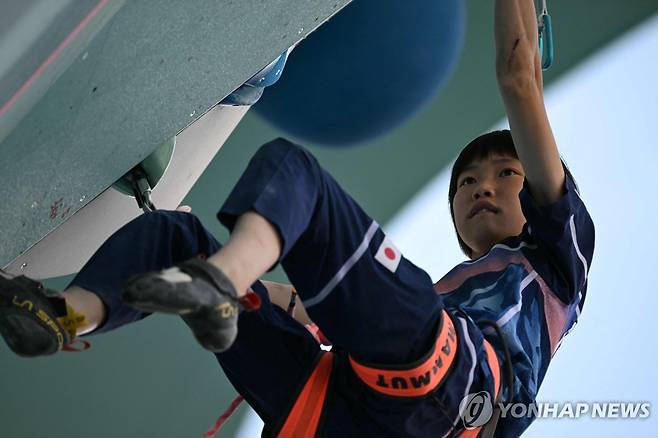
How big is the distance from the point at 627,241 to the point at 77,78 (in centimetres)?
189

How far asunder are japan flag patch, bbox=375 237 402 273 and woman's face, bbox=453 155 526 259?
1.48ft

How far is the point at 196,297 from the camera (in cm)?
86

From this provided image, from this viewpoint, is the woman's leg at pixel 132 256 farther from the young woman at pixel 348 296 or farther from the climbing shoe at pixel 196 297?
the climbing shoe at pixel 196 297

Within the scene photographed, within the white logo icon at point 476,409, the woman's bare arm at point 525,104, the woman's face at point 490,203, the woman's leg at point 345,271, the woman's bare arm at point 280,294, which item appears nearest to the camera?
the woman's leg at point 345,271

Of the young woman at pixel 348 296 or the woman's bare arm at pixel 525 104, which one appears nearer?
the young woman at pixel 348 296

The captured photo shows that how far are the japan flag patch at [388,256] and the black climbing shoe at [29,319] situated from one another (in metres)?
0.32

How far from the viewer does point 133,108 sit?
1.15 m

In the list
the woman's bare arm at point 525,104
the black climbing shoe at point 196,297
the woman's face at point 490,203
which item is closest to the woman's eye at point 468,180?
the woman's face at point 490,203

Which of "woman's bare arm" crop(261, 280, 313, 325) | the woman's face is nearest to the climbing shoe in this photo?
"woman's bare arm" crop(261, 280, 313, 325)

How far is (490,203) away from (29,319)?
2.57ft

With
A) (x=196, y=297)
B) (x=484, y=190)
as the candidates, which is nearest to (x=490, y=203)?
(x=484, y=190)

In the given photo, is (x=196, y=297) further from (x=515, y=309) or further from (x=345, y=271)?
(x=515, y=309)

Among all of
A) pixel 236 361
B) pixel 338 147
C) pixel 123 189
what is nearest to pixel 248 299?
pixel 236 361

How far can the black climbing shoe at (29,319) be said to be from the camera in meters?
0.93
